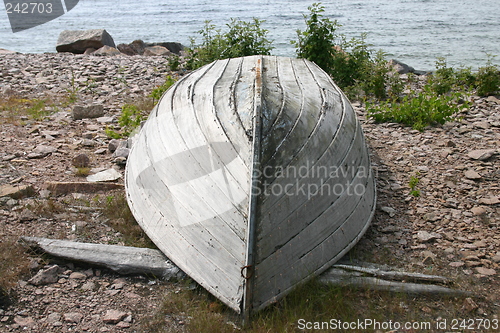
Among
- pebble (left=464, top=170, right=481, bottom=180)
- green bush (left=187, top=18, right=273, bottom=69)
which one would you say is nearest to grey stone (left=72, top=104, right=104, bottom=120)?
green bush (left=187, top=18, right=273, bottom=69)

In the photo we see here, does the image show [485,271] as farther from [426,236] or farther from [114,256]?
[114,256]

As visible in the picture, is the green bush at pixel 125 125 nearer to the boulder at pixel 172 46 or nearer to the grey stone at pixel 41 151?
the grey stone at pixel 41 151

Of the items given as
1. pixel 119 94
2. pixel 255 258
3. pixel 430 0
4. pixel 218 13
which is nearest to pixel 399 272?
pixel 255 258

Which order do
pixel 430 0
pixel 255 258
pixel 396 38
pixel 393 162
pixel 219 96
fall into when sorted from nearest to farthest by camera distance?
1. pixel 255 258
2. pixel 219 96
3. pixel 393 162
4. pixel 396 38
5. pixel 430 0

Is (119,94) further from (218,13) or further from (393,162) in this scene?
(218,13)

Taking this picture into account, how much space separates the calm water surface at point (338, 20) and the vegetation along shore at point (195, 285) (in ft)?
13.2

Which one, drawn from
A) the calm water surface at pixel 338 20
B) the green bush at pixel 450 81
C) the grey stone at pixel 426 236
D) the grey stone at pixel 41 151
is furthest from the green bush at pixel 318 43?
the grey stone at pixel 426 236

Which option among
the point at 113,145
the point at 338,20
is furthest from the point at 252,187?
the point at 338,20

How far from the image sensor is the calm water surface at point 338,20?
1223 cm

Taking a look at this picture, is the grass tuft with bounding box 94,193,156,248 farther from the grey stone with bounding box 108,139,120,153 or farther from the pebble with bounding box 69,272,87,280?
the grey stone with bounding box 108,139,120,153

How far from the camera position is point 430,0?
2022cm

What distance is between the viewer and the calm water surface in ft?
40.1

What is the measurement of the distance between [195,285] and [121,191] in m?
1.65

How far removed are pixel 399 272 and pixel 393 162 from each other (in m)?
2.17
